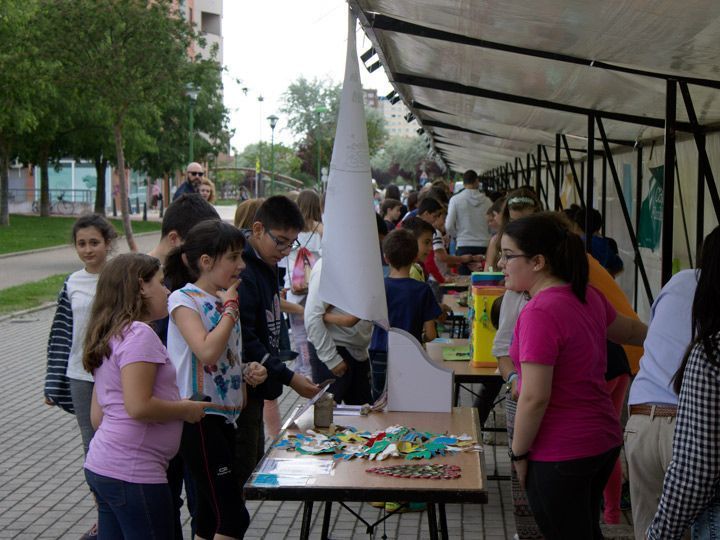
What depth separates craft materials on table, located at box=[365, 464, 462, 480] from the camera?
3611mm

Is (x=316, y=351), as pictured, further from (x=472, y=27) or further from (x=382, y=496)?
(x=382, y=496)

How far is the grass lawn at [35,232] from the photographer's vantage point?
3084 centimetres

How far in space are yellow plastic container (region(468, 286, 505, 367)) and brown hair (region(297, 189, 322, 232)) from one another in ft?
→ 9.31

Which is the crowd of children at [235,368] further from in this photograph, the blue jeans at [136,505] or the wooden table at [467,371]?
Answer: the wooden table at [467,371]

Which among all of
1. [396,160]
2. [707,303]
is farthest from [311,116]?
[707,303]

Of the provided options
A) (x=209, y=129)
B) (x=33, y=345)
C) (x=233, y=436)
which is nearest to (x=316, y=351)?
(x=233, y=436)

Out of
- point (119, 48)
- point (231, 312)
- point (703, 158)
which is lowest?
point (231, 312)

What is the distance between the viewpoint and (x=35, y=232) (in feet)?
121

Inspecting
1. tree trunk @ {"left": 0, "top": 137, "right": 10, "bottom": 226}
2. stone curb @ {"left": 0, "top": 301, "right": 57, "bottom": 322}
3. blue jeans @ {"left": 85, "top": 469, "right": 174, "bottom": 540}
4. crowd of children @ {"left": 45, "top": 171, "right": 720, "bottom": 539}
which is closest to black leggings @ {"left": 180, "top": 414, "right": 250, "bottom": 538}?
crowd of children @ {"left": 45, "top": 171, "right": 720, "bottom": 539}

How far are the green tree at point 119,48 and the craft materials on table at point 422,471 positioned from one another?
2204 cm

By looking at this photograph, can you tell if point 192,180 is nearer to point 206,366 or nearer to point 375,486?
point 206,366

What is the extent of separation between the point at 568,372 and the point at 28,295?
1597cm

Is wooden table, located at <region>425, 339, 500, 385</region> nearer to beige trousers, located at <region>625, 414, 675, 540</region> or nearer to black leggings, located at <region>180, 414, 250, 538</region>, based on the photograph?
black leggings, located at <region>180, 414, 250, 538</region>

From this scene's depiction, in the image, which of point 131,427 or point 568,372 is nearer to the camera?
point 568,372
